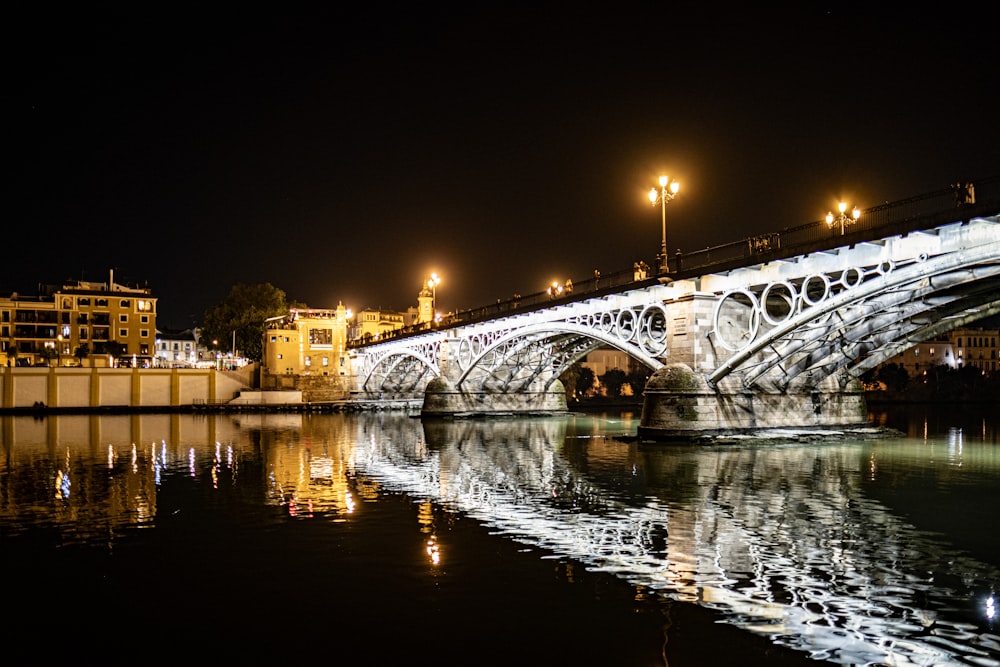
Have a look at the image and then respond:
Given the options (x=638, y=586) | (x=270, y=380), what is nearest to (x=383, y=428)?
(x=638, y=586)

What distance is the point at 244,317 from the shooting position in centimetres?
10006

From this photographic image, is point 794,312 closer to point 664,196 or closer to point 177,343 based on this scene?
point 664,196

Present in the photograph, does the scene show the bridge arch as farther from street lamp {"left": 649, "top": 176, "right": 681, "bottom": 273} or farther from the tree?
the tree

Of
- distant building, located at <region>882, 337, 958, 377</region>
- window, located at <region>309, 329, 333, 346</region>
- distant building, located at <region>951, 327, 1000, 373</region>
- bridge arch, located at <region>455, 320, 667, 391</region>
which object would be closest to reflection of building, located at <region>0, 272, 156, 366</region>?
window, located at <region>309, 329, 333, 346</region>

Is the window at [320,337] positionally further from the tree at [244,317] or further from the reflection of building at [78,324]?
the reflection of building at [78,324]

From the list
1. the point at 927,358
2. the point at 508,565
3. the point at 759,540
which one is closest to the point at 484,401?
the point at 759,540

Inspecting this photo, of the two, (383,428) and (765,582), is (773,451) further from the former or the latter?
(383,428)

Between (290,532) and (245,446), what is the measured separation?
20.6m

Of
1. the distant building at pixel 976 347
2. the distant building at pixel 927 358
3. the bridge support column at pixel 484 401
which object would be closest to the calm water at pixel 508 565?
the bridge support column at pixel 484 401

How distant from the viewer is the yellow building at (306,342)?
92.8 metres

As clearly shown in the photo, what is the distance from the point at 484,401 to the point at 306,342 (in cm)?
4349

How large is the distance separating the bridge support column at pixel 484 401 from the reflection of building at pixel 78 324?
58.5 m

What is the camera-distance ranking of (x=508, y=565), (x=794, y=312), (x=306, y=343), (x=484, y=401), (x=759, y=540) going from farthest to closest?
(x=306, y=343) → (x=484, y=401) → (x=794, y=312) → (x=759, y=540) → (x=508, y=565)

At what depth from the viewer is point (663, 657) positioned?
7.11 metres
